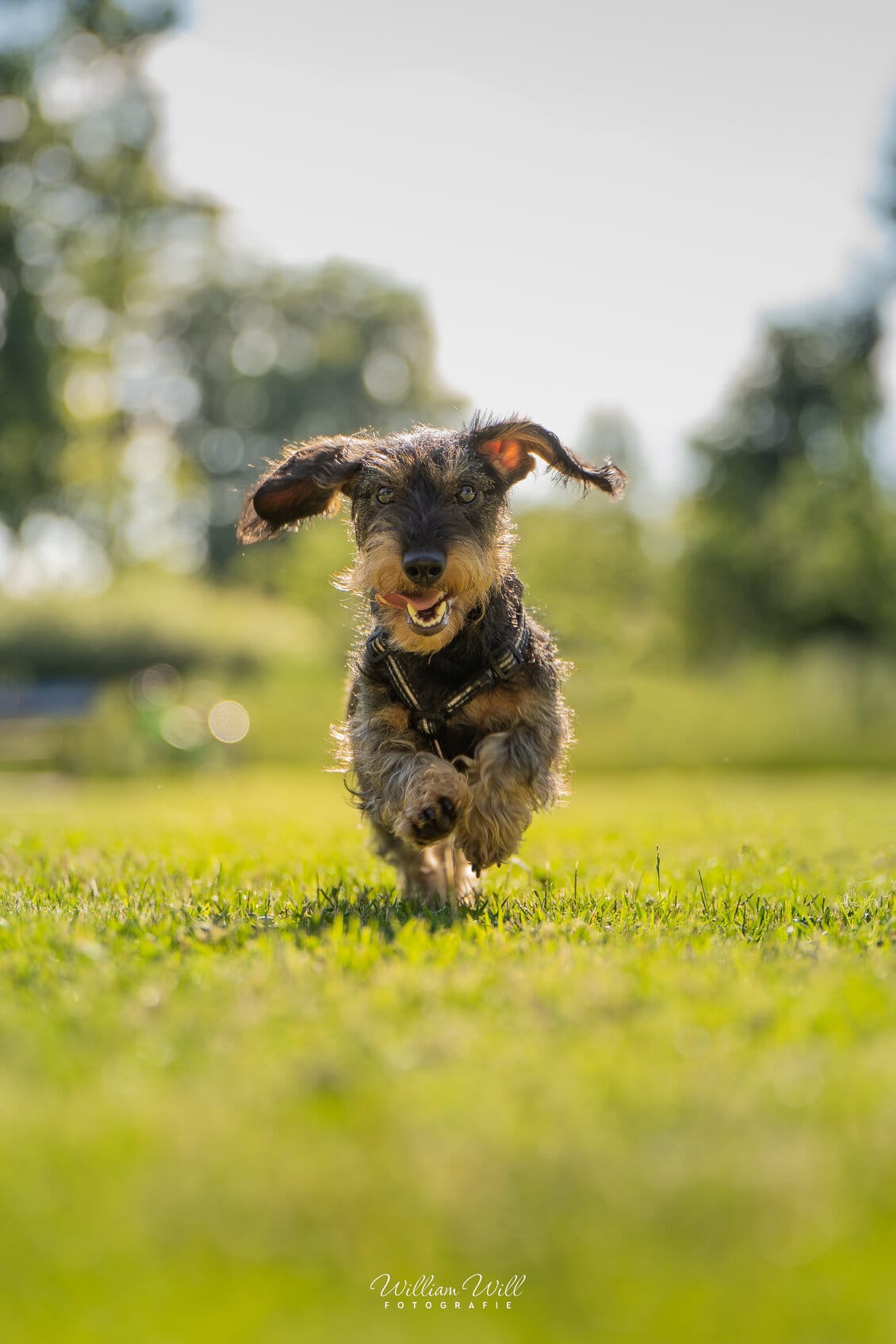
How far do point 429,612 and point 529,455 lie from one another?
1161mm

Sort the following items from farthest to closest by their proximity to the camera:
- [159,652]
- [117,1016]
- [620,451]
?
[620,451], [159,652], [117,1016]

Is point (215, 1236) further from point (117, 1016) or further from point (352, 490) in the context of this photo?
point (352, 490)

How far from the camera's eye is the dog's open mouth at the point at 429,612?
4.61 metres

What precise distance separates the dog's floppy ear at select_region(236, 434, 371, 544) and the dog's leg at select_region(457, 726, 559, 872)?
1397mm

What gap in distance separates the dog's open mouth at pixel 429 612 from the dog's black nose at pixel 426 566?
0.08 metres

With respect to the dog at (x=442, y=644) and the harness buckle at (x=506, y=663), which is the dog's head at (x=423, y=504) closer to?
the dog at (x=442, y=644)

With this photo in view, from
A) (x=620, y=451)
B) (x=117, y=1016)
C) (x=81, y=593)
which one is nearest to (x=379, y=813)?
(x=117, y=1016)

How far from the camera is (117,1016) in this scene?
109 inches

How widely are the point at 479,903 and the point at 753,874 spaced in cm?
158

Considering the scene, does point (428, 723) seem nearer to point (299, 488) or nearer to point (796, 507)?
point (299, 488)

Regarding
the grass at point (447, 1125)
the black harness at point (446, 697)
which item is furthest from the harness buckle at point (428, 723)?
the grass at point (447, 1125)

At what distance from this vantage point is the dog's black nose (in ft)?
14.9

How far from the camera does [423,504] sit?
482cm

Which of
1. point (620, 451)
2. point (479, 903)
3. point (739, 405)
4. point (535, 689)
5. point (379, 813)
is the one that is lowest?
point (479, 903)
